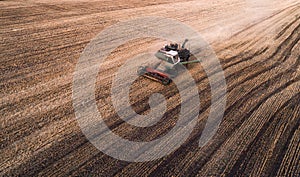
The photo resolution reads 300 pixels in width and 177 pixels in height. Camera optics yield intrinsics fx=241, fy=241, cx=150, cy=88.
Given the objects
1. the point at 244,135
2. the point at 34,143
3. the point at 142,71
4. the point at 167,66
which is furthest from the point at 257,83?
the point at 34,143

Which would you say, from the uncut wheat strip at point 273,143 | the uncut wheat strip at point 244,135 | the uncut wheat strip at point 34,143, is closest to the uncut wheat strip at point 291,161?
the uncut wheat strip at point 273,143

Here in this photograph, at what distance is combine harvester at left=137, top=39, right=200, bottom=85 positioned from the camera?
12157 millimetres

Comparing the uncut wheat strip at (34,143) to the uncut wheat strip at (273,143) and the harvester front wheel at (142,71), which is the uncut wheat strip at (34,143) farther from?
the uncut wheat strip at (273,143)

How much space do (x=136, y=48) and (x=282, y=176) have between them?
36.0 feet

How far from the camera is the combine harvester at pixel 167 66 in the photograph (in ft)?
39.9

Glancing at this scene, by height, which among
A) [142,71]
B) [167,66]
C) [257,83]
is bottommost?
[257,83]

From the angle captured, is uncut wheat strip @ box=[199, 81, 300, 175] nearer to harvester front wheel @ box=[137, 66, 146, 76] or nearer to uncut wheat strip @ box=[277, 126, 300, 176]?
uncut wheat strip @ box=[277, 126, 300, 176]

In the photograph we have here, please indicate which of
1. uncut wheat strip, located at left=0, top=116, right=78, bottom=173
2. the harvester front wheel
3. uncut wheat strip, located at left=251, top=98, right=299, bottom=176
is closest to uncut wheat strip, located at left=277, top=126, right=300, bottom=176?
uncut wheat strip, located at left=251, top=98, right=299, bottom=176

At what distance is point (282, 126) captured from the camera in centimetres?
1013

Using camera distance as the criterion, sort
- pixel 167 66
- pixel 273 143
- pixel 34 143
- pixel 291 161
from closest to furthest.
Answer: pixel 34 143
pixel 291 161
pixel 273 143
pixel 167 66

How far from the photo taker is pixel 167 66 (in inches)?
500

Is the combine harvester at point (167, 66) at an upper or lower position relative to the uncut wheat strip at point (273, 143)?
upper

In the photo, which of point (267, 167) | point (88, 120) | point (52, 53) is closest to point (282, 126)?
point (267, 167)

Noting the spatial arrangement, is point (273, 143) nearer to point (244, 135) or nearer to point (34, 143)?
point (244, 135)
